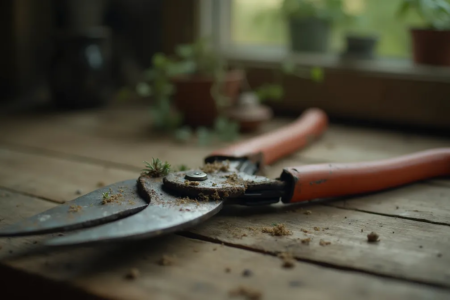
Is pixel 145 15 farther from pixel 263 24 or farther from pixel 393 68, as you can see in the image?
pixel 393 68

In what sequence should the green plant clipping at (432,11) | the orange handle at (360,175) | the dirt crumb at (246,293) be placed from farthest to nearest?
the green plant clipping at (432,11)
the orange handle at (360,175)
the dirt crumb at (246,293)

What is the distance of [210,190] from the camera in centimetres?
72

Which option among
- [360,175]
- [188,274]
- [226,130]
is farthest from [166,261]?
[226,130]

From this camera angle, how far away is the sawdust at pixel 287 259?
62 centimetres

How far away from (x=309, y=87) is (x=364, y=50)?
194 mm

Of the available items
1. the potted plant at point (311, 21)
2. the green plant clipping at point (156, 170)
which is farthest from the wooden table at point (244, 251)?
the potted plant at point (311, 21)

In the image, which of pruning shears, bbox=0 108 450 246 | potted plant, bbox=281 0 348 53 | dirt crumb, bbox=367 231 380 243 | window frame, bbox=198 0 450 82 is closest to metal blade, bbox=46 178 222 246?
pruning shears, bbox=0 108 450 246

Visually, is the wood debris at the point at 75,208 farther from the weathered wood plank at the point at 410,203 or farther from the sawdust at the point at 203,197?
the weathered wood plank at the point at 410,203

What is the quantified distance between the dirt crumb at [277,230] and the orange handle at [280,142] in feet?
0.67

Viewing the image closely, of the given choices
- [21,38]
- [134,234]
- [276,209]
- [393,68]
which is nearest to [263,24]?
[393,68]

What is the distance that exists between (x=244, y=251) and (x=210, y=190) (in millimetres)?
105

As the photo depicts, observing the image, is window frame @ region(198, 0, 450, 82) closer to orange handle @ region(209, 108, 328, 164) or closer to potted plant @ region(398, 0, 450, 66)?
potted plant @ region(398, 0, 450, 66)

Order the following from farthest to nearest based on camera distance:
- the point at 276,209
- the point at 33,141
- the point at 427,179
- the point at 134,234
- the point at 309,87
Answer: the point at 309,87, the point at 33,141, the point at 427,179, the point at 276,209, the point at 134,234

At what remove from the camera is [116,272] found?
1.98 feet
